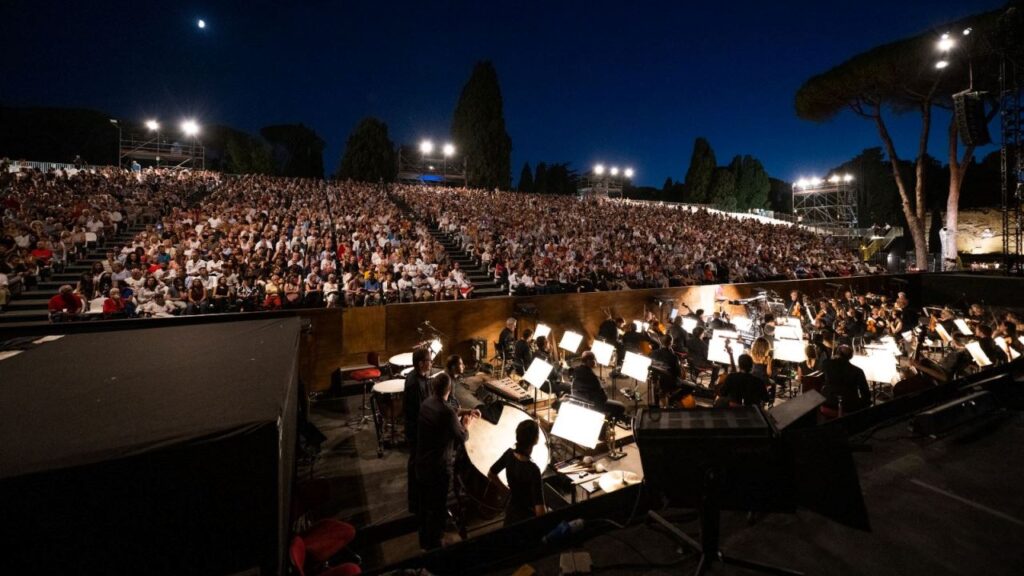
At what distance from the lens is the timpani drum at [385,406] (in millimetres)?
5807

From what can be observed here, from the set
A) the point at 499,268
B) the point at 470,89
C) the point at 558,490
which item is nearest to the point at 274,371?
the point at 558,490

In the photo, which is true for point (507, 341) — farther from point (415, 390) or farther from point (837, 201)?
point (837, 201)

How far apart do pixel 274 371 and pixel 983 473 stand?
526cm

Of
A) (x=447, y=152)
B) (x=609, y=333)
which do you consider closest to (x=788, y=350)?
(x=609, y=333)

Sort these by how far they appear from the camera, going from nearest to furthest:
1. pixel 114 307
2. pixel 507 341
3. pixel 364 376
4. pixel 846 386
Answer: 1. pixel 846 386
2. pixel 364 376
3. pixel 114 307
4. pixel 507 341

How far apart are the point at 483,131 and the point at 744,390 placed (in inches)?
1512

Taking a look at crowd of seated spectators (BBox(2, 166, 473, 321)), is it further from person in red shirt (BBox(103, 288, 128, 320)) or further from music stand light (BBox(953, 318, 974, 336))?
music stand light (BBox(953, 318, 974, 336))

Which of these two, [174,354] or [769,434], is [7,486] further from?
[769,434]

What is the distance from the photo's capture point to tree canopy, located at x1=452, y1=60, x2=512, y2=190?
39406 mm

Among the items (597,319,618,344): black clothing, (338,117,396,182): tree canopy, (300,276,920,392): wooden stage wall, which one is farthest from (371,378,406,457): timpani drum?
(338,117,396,182): tree canopy

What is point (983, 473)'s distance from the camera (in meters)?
3.37

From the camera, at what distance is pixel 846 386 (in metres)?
5.40

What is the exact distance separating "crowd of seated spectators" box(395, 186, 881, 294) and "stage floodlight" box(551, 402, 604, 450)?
7.10m

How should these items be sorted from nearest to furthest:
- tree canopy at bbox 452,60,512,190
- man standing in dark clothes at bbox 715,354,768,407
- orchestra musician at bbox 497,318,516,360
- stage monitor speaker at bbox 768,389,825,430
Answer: stage monitor speaker at bbox 768,389,825,430, man standing in dark clothes at bbox 715,354,768,407, orchestra musician at bbox 497,318,516,360, tree canopy at bbox 452,60,512,190
